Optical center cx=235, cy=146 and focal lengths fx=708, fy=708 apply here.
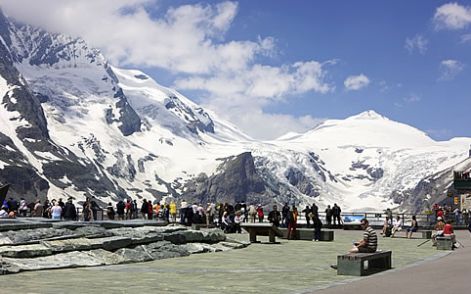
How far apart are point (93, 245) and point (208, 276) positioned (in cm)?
598

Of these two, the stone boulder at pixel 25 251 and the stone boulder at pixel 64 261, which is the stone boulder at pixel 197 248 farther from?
the stone boulder at pixel 25 251

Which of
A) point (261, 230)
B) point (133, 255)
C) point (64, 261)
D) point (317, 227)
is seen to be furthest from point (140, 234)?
point (317, 227)

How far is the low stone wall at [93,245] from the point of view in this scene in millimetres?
19906

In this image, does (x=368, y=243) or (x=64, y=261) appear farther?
(x=64, y=261)

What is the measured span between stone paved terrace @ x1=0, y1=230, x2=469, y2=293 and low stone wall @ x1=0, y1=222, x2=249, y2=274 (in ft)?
2.47

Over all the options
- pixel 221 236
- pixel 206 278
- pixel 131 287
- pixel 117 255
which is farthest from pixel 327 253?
pixel 131 287

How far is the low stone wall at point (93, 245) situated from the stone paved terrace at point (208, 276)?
2.47 ft

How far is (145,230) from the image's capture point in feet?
87.6

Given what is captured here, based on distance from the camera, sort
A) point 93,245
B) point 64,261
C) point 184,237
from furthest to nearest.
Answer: point 184,237
point 93,245
point 64,261

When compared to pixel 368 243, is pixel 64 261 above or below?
below

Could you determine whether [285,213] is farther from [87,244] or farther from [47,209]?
[87,244]

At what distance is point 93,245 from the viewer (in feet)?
73.0

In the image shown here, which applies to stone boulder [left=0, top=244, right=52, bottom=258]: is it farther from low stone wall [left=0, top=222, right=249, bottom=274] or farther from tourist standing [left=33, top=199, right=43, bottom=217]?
tourist standing [left=33, top=199, right=43, bottom=217]

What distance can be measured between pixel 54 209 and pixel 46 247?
17.9m
